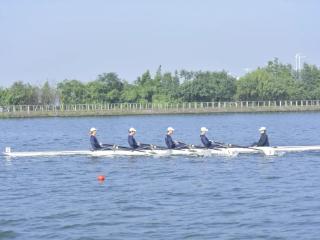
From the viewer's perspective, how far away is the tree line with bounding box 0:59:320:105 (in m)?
150

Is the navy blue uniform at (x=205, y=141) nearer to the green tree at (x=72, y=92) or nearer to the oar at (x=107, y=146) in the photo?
the oar at (x=107, y=146)

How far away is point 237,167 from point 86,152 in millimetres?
10119

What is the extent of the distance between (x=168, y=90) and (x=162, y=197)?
402 feet

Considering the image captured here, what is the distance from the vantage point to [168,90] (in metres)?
151

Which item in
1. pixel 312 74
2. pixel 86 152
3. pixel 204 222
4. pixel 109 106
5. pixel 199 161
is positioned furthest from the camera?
pixel 312 74

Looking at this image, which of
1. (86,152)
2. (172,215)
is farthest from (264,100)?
(172,215)

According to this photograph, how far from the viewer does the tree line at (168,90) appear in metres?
150

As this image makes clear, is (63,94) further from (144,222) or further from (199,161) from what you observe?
(144,222)

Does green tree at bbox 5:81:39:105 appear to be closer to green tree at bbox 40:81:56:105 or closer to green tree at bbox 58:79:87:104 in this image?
green tree at bbox 40:81:56:105

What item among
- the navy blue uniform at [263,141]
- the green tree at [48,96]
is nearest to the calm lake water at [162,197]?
the navy blue uniform at [263,141]

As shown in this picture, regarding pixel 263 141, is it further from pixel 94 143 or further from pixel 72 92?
pixel 72 92

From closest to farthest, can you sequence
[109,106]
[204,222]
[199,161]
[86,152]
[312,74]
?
[204,222] < [199,161] < [86,152] < [109,106] < [312,74]

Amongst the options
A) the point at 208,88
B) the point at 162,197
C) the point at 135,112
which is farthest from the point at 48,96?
the point at 162,197

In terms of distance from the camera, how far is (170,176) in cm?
3534
